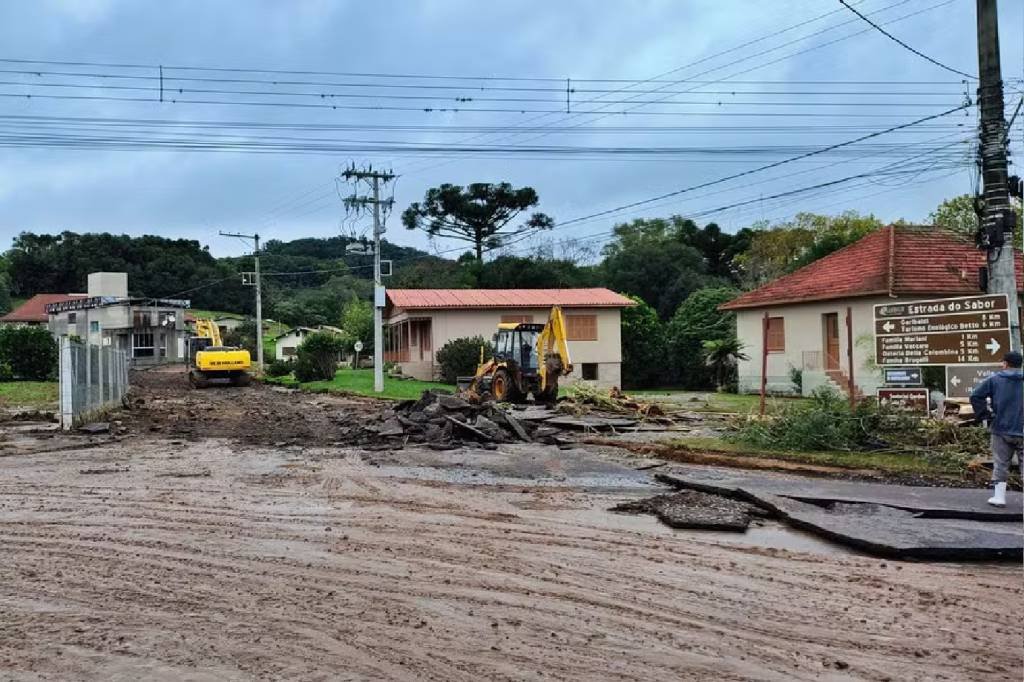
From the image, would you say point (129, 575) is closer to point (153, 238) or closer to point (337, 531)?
point (337, 531)

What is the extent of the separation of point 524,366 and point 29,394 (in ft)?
61.1

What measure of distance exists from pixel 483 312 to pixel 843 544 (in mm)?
36965

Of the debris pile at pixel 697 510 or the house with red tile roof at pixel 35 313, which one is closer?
the debris pile at pixel 697 510

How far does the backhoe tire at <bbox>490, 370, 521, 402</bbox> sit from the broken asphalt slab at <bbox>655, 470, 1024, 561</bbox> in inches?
548

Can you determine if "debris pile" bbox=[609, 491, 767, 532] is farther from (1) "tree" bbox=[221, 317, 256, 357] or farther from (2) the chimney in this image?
(2) the chimney

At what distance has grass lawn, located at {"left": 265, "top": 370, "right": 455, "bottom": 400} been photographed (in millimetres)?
34250

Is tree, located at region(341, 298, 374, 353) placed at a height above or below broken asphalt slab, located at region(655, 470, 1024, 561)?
above

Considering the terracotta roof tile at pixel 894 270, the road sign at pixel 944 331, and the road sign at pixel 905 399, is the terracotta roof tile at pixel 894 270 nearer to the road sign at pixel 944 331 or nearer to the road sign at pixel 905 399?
the road sign at pixel 944 331

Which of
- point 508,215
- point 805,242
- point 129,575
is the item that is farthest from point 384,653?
point 508,215

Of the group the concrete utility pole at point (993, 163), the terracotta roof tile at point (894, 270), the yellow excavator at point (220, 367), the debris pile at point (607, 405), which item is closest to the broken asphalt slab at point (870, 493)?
the concrete utility pole at point (993, 163)

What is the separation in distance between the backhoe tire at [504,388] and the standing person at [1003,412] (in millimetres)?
17092

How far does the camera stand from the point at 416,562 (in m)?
7.59

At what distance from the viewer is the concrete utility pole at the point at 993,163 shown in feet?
48.4

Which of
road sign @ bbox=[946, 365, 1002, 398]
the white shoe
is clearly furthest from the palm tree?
the white shoe
